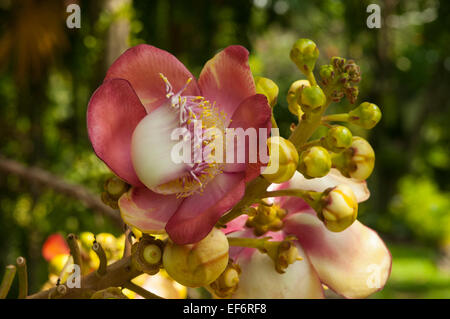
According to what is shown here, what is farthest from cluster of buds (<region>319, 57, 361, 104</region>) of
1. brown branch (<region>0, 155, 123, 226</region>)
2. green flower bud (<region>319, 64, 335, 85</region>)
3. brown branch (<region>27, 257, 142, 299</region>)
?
brown branch (<region>0, 155, 123, 226</region>)

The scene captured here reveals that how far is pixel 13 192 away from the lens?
1.68m

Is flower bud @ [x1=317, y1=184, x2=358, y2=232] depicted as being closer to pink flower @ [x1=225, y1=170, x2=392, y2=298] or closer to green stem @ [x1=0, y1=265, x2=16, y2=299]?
pink flower @ [x1=225, y1=170, x2=392, y2=298]

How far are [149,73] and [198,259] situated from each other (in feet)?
0.28

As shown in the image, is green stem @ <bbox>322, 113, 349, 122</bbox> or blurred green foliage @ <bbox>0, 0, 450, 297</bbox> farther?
blurred green foliage @ <bbox>0, 0, 450, 297</bbox>

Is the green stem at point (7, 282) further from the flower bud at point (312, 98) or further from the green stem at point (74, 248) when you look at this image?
the flower bud at point (312, 98)

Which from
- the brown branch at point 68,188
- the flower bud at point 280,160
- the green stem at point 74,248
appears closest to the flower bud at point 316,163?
the flower bud at point 280,160

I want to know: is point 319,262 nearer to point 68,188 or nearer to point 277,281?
point 277,281

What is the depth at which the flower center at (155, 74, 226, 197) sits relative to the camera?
0.68 ft

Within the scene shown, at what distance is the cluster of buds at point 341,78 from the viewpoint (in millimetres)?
216

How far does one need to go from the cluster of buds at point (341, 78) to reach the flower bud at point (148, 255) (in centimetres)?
10

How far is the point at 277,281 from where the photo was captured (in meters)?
0.25

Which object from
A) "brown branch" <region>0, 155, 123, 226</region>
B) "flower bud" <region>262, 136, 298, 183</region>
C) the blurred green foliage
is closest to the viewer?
"flower bud" <region>262, 136, 298, 183</region>

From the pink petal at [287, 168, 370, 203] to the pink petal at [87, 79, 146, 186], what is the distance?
92mm

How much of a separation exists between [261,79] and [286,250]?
80 millimetres
